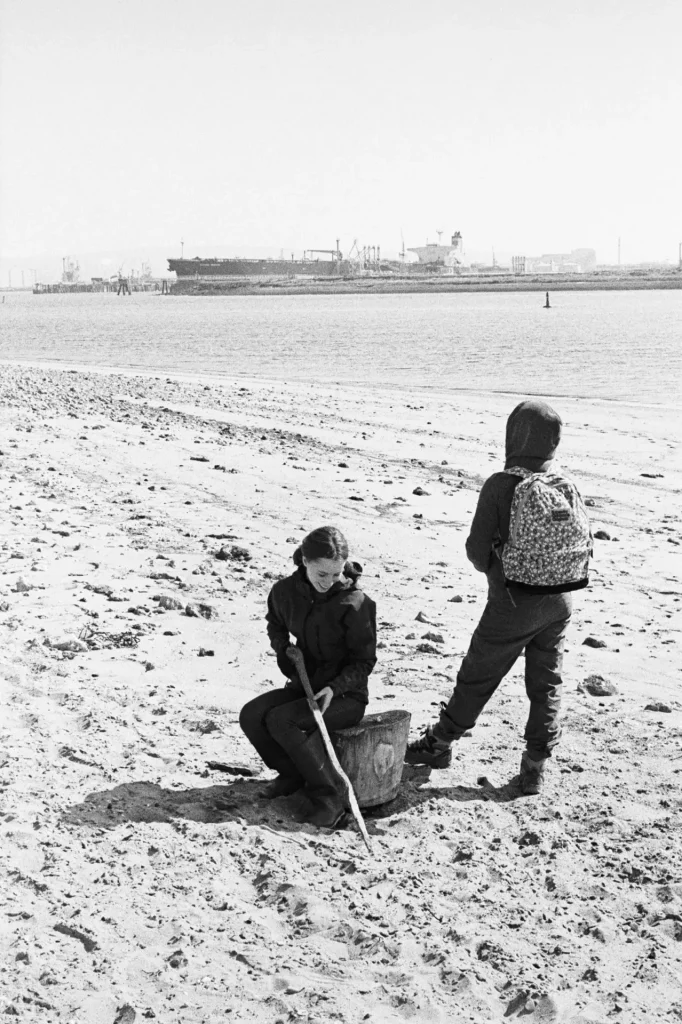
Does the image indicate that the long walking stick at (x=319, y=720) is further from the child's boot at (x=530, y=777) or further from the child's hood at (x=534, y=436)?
the child's hood at (x=534, y=436)

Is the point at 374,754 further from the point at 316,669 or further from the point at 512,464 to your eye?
the point at 512,464

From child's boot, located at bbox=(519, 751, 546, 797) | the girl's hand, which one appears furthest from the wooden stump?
child's boot, located at bbox=(519, 751, 546, 797)

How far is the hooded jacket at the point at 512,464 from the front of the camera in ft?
14.3

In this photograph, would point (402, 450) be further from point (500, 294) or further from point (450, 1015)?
point (500, 294)

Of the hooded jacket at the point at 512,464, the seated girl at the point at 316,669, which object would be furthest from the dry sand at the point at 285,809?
the hooded jacket at the point at 512,464

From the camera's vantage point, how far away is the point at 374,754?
176 inches

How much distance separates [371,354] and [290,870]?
1374 inches

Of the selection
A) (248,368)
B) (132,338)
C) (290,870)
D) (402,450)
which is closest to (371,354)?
(248,368)

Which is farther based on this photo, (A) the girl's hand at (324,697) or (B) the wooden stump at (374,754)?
(B) the wooden stump at (374,754)

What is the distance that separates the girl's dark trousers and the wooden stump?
0.06 m

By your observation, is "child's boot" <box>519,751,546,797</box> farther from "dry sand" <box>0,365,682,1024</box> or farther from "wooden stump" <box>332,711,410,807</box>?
"wooden stump" <box>332,711,410,807</box>

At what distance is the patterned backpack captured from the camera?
428cm

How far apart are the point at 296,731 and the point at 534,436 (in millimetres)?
1481

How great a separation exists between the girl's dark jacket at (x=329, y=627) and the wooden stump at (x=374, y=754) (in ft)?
0.59
